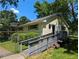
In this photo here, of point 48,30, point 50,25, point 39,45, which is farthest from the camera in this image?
point 50,25

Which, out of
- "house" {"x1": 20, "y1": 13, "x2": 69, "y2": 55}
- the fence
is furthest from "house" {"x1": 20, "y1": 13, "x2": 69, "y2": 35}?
the fence

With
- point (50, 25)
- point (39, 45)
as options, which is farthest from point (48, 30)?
point (39, 45)

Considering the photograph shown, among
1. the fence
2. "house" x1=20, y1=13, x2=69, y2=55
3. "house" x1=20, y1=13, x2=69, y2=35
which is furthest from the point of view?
"house" x1=20, y1=13, x2=69, y2=35

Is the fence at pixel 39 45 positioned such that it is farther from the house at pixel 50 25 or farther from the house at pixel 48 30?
A: the house at pixel 50 25

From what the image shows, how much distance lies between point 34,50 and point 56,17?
1047 cm

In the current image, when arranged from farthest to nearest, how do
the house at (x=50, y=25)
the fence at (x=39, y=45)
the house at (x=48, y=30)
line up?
the house at (x=50, y=25) → the house at (x=48, y=30) → the fence at (x=39, y=45)

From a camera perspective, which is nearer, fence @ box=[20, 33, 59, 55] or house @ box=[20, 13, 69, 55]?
fence @ box=[20, 33, 59, 55]

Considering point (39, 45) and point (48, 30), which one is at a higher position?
point (48, 30)

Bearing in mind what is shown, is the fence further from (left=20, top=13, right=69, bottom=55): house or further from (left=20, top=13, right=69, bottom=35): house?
(left=20, top=13, right=69, bottom=35): house

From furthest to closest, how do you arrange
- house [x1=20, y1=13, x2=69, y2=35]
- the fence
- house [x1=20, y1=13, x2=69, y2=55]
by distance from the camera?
1. house [x1=20, y1=13, x2=69, y2=35]
2. house [x1=20, y1=13, x2=69, y2=55]
3. the fence

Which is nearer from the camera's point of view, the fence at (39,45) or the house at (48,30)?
the fence at (39,45)

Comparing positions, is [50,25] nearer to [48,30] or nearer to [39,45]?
[48,30]

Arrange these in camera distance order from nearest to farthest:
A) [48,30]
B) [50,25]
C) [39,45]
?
[39,45] < [48,30] < [50,25]

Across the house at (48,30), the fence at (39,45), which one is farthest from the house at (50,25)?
the fence at (39,45)
